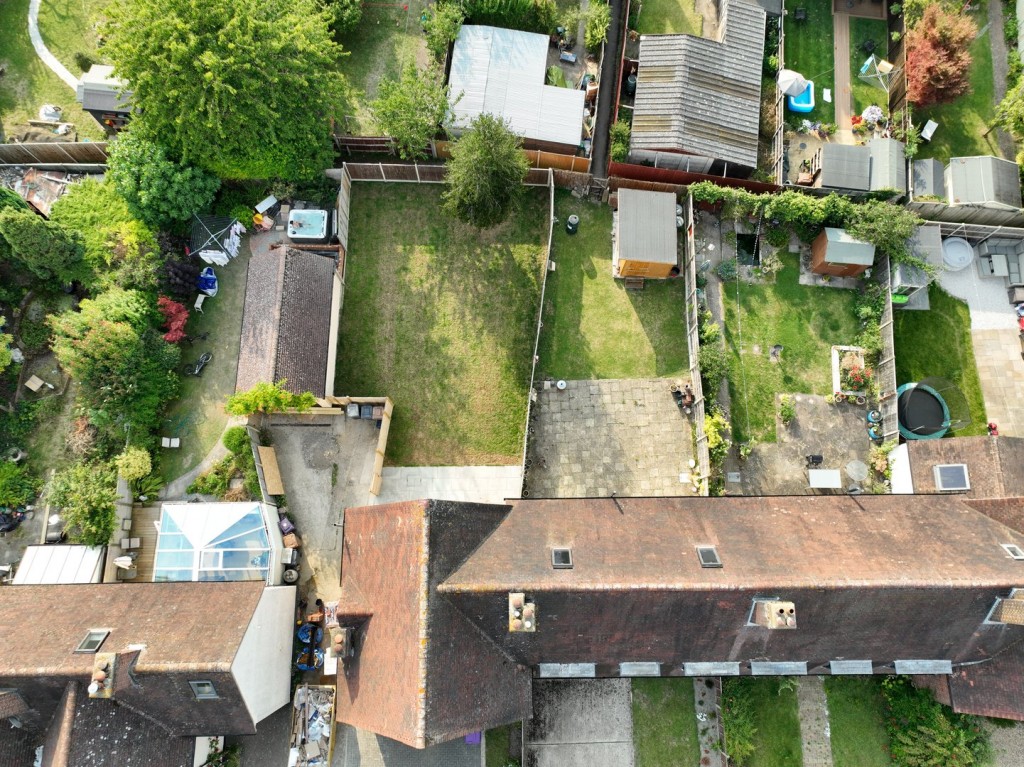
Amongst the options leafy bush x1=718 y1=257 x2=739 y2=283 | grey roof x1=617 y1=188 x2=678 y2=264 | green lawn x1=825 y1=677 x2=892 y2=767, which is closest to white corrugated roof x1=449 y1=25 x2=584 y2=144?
grey roof x1=617 y1=188 x2=678 y2=264

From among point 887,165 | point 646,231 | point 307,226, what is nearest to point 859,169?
point 887,165

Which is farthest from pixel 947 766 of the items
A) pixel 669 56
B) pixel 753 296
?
pixel 669 56

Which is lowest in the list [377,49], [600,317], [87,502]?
[87,502]

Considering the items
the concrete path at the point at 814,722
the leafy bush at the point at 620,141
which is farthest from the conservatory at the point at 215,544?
the leafy bush at the point at 620,141

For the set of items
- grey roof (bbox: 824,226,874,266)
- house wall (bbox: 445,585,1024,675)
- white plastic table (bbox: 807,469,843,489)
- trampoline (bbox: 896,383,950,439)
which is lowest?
house wall (bbox: 445,585,1024,675)

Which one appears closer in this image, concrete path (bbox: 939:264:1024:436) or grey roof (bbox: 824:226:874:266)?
grey roof (bbox: 824:226:874:266)

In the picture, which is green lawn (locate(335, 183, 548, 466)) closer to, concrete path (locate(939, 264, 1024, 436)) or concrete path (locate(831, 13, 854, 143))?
concrete path (locate(831, 13, 854, 143))

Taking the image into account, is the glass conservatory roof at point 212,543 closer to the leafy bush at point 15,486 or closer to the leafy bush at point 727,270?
the leafy bush at point 15,486

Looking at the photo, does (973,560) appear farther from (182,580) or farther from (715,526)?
(182,580)

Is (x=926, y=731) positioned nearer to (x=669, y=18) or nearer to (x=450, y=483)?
(x=450, y=483)
